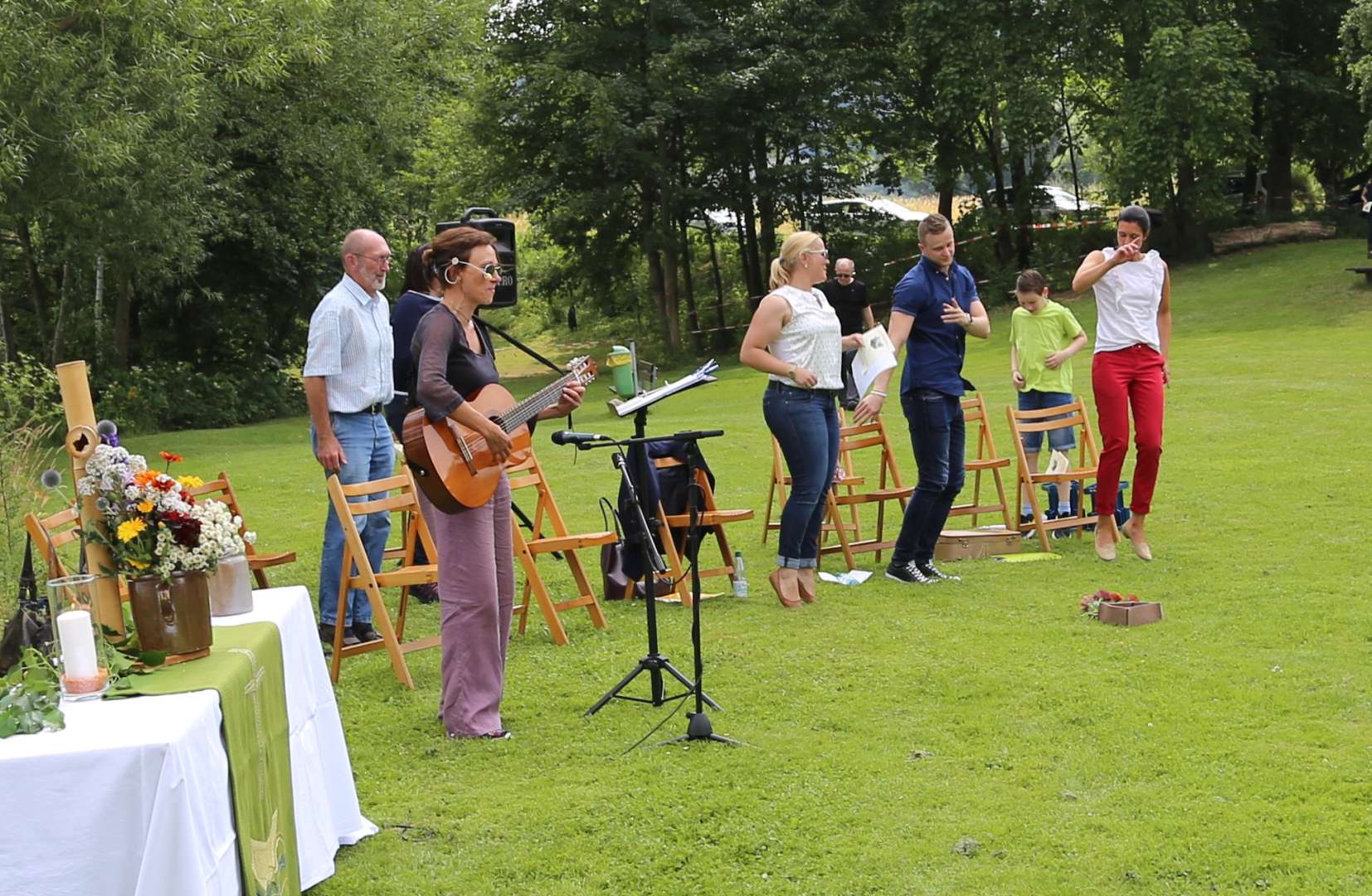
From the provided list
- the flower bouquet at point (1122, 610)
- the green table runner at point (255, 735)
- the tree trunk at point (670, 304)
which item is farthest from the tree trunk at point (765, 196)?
the green table runner at point (255, 735)

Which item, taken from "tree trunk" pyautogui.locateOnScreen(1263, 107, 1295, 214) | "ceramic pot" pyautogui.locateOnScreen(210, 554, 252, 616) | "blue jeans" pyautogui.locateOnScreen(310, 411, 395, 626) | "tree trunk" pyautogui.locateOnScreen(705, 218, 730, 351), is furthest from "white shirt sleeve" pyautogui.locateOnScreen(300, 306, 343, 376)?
"tree trunk" pyautogui.locateOnScreen(1263, 107, 1295, 214)

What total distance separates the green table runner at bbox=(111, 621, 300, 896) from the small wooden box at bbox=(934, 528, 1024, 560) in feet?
21.0

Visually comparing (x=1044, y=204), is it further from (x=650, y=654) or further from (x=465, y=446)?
(x=465, y=446)

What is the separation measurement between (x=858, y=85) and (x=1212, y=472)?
2462cm

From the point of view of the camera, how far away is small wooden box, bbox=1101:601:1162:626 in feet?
25.1

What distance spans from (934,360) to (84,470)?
18.9ft

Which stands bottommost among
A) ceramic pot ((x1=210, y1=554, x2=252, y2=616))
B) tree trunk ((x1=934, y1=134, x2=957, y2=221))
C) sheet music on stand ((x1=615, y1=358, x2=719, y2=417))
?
ceramic pot ((x1=210, y1=554, x2=252, y2=616))

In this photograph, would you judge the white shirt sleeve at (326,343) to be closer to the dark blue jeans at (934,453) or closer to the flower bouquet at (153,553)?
the dark blue jeans at (934,453)

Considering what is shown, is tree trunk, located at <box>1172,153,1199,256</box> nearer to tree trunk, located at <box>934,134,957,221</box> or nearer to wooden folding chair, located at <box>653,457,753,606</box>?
tree trunk, located at <box>934,134,957,221</box>

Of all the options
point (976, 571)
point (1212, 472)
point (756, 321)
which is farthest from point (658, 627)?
point (1212, 472)

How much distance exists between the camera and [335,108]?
26.1m

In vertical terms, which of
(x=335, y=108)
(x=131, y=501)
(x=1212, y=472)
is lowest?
(x=1212, y=472)

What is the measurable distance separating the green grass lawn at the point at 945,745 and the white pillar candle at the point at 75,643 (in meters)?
1.38

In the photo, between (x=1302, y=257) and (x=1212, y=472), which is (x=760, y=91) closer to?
(x=1302, y=257)
